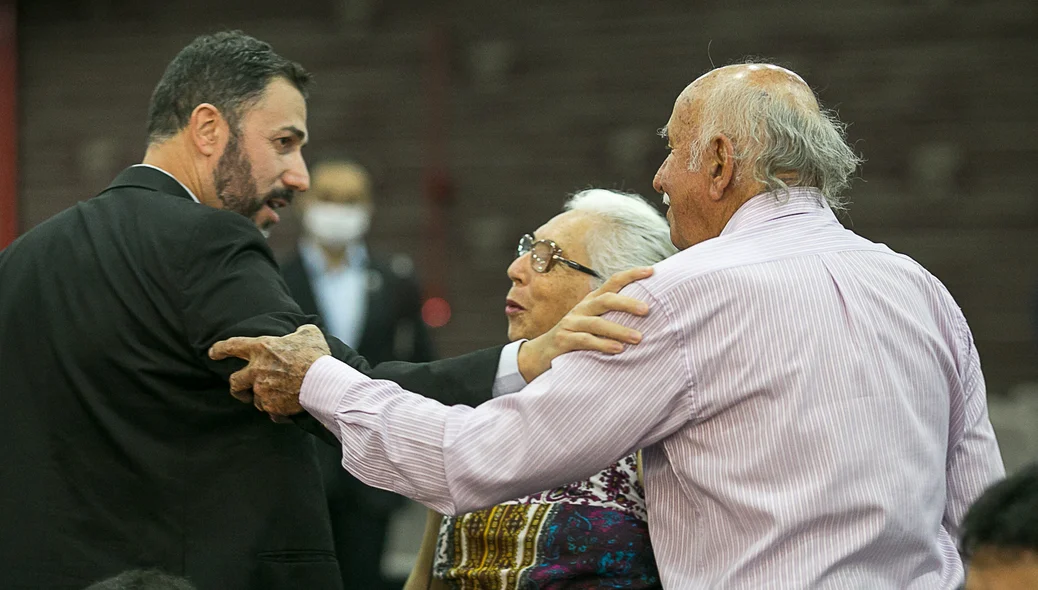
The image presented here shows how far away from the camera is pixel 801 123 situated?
6.10ft

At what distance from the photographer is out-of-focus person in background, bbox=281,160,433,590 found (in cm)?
421

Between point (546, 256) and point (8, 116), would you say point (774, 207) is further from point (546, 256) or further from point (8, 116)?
point (8, 116)

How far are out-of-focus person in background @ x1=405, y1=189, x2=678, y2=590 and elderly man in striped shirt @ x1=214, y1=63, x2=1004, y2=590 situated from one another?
0.96 feet

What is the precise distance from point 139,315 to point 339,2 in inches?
192

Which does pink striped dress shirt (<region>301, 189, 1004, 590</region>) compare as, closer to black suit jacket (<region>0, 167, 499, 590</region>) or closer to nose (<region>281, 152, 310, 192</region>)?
black suit jacket (<region>0, 167, 499, 590</region>)

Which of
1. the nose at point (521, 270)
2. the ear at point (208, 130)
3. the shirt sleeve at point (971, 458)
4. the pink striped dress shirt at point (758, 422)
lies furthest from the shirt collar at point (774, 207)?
the ear at point (208, 130)

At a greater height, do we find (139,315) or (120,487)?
(139,315)

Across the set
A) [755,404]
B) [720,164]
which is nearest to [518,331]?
[720,164]

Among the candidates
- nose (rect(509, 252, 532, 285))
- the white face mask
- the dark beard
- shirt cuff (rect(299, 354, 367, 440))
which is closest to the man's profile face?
the dark beard

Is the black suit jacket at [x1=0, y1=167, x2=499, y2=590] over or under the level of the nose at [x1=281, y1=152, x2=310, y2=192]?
under

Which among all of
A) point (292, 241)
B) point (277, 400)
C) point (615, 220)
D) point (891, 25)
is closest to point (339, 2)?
point (292, 241)

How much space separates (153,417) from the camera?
2188mm

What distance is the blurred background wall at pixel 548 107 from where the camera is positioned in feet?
19.3

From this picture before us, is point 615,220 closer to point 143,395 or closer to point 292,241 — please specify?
point 143,395
